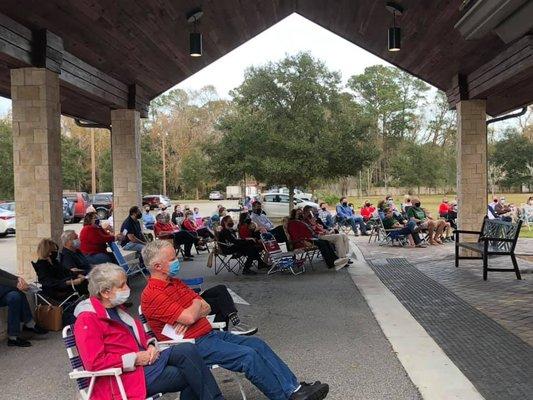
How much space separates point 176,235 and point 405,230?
596cm

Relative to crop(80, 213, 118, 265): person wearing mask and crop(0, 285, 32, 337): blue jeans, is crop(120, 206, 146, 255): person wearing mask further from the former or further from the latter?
crop(0, 285, 32, 337): blue jeans

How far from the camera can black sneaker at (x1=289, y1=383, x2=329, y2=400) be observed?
11.6 feet

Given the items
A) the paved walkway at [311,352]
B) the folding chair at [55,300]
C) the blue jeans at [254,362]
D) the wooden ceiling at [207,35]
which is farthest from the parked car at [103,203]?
the blue jeans at [254,362]

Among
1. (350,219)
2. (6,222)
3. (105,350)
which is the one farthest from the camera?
(6,222)

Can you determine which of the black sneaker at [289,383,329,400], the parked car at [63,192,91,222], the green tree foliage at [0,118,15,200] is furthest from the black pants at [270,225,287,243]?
the green tree foliage at [0,118,15,200]

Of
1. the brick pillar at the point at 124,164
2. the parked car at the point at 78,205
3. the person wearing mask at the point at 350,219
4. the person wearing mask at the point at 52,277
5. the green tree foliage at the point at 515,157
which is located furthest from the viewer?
the green tree foliage at the point at 515,157

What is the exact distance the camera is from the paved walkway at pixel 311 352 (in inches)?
165

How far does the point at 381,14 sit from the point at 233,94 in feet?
51.4

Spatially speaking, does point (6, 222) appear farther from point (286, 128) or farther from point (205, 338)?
point (205, 338)

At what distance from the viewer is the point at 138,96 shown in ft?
41.8

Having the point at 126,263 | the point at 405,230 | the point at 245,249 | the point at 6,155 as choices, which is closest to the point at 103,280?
the point at 126,263

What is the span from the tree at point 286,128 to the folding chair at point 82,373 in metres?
19.3

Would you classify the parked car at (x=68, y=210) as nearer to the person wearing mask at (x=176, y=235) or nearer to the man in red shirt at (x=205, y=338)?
the person wearing mask at (x=176, y=235)

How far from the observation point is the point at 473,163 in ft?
37.9
